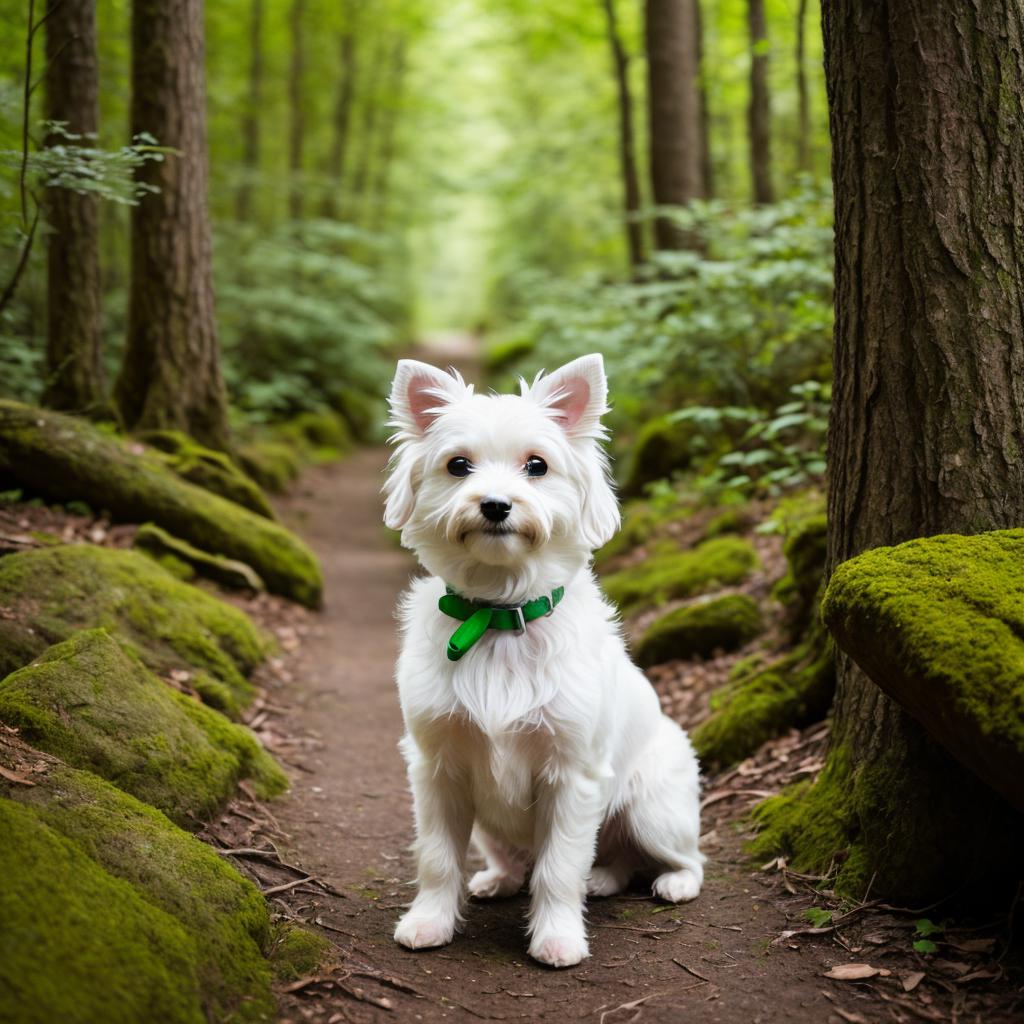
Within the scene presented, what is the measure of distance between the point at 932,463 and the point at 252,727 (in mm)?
4222

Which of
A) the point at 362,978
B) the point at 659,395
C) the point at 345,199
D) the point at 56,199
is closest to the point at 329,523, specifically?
the point at 659,395

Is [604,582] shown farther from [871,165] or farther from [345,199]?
[345,199]

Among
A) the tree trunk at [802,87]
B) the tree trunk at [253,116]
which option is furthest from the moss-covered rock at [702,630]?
the tree trunk at [253,116]

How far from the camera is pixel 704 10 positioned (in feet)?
61.2

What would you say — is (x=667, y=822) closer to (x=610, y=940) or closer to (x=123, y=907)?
(x=610, y=940)

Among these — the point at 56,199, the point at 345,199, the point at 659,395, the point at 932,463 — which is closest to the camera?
the point at 932,463

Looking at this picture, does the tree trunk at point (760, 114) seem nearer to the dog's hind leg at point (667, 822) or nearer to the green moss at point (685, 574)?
the green moss at point (685, 574)

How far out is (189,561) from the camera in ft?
24.3

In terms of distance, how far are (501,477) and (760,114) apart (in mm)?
10301

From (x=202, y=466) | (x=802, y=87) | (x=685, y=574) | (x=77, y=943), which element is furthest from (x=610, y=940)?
(x=802, y=87)

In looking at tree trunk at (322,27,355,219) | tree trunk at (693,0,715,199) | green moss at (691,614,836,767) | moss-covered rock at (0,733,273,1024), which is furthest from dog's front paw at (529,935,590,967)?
tree trunk at (322,27,355,219)

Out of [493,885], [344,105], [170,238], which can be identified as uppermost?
[344,105]

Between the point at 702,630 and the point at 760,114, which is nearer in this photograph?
the point at 702,630

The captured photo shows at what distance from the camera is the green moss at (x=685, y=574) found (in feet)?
24.6
